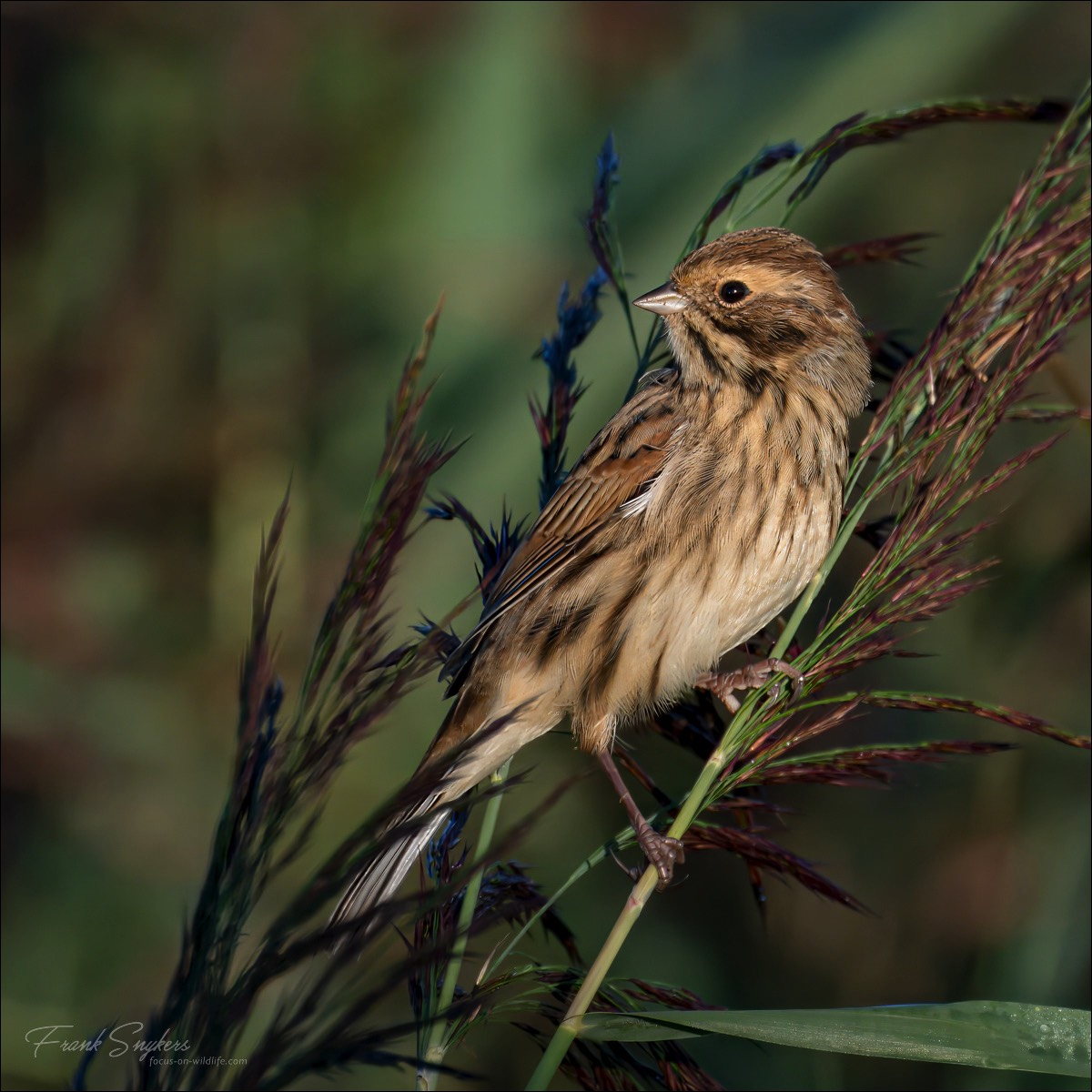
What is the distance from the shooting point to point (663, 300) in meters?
2.39

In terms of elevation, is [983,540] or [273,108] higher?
[273,108]

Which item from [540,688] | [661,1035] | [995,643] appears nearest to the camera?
[661,1035]

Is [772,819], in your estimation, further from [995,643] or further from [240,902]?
[240,902]

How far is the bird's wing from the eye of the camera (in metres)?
2.39

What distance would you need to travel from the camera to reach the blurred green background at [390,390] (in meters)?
2.75

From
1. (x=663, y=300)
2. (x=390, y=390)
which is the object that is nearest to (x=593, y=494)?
(x=663, y=300)

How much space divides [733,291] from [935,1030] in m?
1.46

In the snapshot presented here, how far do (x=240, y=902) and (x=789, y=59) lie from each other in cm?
239

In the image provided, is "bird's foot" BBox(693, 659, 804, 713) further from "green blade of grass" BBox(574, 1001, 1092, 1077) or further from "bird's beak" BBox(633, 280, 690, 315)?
"green blade of grass" BBox(574, 1001, 1092, 1077)

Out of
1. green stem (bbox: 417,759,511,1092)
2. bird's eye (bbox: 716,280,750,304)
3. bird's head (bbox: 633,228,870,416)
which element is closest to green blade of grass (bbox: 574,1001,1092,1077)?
green stem (bbox: 417,759,511,1092)

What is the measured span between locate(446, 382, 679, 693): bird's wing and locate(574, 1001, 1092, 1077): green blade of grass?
106cm

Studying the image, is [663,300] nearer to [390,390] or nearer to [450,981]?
[390,390]

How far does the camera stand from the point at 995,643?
9.66 ft

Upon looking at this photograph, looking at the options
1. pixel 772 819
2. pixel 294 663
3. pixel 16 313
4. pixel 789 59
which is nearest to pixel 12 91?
pixel 16 313
